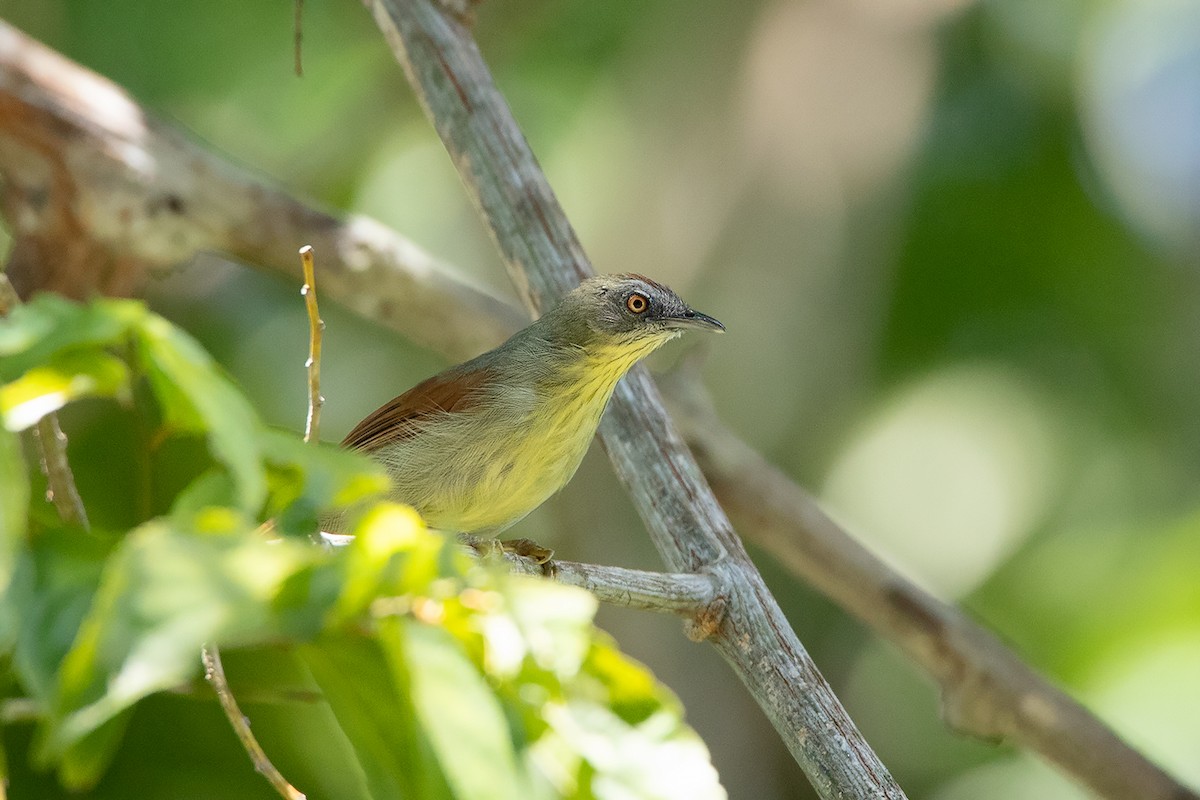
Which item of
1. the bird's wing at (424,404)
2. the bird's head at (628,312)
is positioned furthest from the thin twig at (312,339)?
the bird's head at (628,312)

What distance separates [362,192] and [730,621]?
5.58m

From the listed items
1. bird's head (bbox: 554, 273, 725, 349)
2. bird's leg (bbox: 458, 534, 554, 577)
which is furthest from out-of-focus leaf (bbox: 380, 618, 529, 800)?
bird's head (bbox: 554, 273, 725, 349)

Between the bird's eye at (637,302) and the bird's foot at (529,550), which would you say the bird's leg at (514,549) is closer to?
the bird's foot at (529,550)

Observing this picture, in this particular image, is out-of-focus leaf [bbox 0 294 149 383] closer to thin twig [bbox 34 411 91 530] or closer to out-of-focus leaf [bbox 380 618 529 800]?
out-of-focus leaf [bbox 380 618 529 800]

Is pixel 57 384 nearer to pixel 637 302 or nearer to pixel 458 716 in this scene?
pixel 458 716

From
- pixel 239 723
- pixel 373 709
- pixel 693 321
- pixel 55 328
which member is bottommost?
pixel 239 723

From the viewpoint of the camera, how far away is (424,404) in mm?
4824

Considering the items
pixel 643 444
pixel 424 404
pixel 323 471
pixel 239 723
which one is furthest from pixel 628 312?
pixel 323 471

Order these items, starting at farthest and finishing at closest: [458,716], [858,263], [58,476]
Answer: [858,263]
[58,476]
[458,716]

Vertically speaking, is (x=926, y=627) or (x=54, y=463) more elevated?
(x=926, y=627)

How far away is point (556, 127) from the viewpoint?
8.58 metres

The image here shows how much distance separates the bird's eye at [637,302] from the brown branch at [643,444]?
0.30 m

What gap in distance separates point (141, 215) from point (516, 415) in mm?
2430

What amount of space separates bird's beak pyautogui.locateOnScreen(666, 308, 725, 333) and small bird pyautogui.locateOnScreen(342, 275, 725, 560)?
0.01 meters
